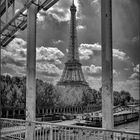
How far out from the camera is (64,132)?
2.92 metres

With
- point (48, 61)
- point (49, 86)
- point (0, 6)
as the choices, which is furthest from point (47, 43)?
point (0, 6)

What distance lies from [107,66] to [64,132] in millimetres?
1144

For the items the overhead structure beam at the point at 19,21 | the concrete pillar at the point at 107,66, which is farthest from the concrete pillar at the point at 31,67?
the concrete pillar at the point at 107,66

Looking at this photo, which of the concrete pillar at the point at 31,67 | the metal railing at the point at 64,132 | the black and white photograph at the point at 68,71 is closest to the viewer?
the metal railing at the point at 64,132

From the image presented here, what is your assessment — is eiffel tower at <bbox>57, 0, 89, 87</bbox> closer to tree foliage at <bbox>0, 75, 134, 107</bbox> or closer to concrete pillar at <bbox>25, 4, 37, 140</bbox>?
tree foliage at <bbox>0, 75, 134, 107</bbox>

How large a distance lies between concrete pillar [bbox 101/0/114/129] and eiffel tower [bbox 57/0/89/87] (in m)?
15.2

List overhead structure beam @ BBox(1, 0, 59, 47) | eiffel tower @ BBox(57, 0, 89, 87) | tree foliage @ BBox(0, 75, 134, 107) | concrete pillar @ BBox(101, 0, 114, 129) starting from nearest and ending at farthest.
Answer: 1. concrete pillar @ BBox(101, 0, 114, 129)
2. overhead structure beam @ BBox(1, 0, 59, 47)
3. tree foliage @ BBox(0, 75, 134, 107)
4. eiffel tower @ BBox(57, 0, 89, 87)

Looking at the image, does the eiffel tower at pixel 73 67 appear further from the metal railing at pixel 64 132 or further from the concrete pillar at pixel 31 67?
the concrete pillar at pixel 31 67

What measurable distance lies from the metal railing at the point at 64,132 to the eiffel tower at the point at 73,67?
13.6 m

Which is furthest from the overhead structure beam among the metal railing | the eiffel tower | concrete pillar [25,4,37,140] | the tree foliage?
the eiffel tower

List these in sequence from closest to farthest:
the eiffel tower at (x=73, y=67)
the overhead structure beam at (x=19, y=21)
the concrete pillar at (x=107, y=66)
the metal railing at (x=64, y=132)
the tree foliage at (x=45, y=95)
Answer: the metal railing at (x=64, y=132)
the concrete pillar at (x=107, y=66)
the overhead structure beam at (x=19, y=21)
the tree foliage at (x=45, y=95)
the eiffel tower at (x=73, y=67)

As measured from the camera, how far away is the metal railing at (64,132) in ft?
7.41

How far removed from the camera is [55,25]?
15188 millimetres

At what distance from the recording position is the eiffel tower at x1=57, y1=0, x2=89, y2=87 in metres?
18.5
